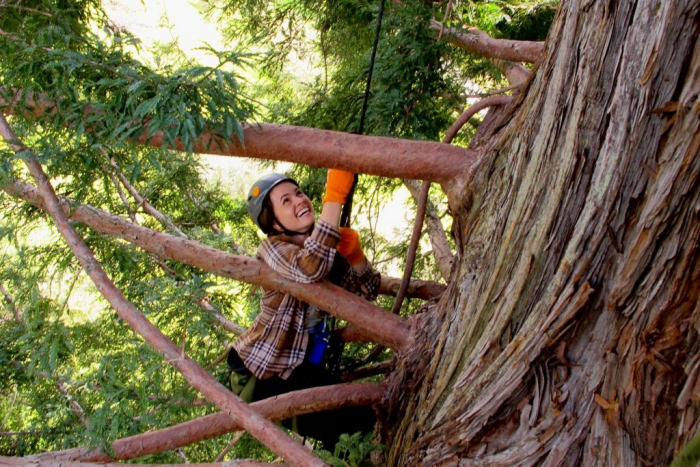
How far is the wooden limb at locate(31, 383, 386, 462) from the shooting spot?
2693mm

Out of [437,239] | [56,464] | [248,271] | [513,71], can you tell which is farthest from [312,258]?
[513,71]

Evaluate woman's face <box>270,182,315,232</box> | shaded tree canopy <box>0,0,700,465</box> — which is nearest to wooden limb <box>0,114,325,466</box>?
shaded tree canopy <box>0,0,700,465</box>

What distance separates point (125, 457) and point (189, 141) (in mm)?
1486

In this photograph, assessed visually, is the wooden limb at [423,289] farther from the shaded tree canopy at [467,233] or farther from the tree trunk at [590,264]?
the tree trunk at [590,264]

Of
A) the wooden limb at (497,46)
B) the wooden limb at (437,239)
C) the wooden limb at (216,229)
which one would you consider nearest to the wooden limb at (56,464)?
the wooden limb at (437,239)

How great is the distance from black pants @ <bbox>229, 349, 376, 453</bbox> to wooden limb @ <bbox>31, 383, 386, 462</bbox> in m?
0.38

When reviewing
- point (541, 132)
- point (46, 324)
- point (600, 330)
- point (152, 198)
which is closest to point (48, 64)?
point (46, 324)

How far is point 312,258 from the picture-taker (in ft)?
9.19

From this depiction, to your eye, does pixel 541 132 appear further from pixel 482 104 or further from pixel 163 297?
pixel 163 297

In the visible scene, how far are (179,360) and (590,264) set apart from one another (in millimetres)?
1706

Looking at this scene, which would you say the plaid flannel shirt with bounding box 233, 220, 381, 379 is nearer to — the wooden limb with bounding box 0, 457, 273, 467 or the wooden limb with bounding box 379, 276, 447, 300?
the wooden limb with bounding box 379, 276, 447, 300

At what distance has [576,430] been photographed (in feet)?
5.78

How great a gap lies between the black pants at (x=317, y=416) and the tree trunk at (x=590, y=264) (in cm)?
106

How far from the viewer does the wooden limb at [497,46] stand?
3650mm
